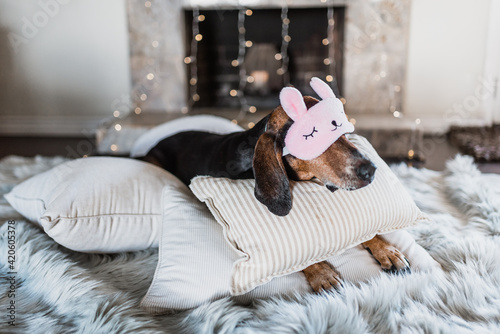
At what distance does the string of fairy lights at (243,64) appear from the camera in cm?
344

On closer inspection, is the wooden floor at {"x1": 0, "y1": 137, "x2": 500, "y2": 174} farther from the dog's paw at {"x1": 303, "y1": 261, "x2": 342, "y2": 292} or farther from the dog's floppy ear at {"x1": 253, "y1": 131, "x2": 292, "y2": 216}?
the dog's floppy ear at {"x1": 253, "y1": 131, "x2": 292, "y2": 216}

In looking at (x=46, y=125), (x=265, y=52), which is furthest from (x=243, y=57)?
(x=46, y=125)

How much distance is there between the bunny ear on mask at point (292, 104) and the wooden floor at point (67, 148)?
2119mm

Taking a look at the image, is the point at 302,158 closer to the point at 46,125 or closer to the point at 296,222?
the point at 296,222

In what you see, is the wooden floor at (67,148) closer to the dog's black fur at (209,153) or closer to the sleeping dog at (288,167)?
the dog's black fur at (209,153)

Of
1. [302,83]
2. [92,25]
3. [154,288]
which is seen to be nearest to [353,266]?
[154,288]

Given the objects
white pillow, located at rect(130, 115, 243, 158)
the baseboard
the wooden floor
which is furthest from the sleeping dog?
the baseboard

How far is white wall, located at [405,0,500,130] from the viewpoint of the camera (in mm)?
3402

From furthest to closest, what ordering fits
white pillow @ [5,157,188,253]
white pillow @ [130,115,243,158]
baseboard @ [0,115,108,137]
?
baseboard @ [0,115,108,137] < white pillow @ [130,115,243,158] < white pillow @ [5,157,188,253]

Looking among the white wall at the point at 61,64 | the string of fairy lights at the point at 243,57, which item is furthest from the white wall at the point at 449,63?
the white wall at the point at 61,64

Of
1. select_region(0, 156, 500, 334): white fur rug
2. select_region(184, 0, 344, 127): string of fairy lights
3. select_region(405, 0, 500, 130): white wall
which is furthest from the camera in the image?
select_region(184, 0, 344, 127): string of fairy lights

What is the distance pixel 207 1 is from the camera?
11.1 feet

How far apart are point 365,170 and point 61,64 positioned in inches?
133

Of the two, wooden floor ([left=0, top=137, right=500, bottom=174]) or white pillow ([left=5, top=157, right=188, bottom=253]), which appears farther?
wooden floor ([left=0, top=137, right=500, bottom=174])
